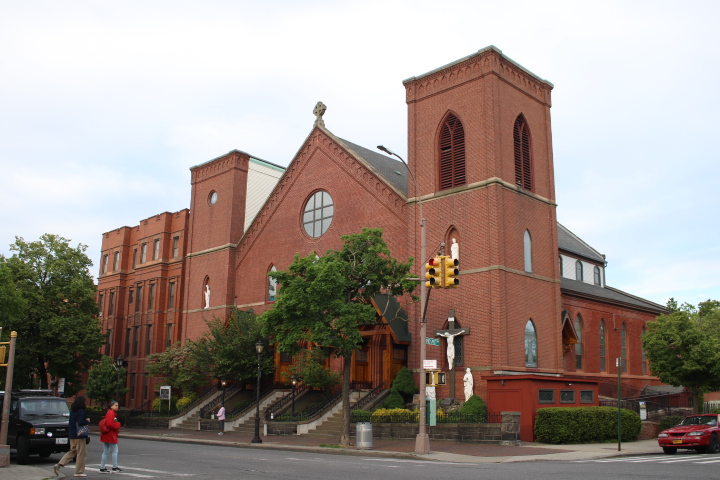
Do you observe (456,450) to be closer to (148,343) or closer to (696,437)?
(696,437)

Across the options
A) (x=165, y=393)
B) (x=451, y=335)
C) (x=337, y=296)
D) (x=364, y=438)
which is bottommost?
(x=364, y=438)

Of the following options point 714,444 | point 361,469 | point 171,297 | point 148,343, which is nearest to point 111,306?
point 148,343

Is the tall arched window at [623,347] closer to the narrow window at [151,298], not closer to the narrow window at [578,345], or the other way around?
the narrow window at [578,345]

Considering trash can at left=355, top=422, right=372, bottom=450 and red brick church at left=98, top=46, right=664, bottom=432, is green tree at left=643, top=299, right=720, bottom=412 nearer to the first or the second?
red brick church at left=98, top=46, right=664, bottom=432

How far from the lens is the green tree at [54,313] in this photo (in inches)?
1741

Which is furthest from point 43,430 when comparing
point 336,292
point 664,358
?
point 664,358

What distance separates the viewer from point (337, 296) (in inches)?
1068

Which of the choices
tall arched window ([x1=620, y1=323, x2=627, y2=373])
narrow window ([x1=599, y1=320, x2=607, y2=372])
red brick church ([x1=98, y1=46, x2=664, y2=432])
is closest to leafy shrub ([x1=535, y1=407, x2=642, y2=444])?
red brick church ([x1=98, y1=46, x2=664, y2=432])

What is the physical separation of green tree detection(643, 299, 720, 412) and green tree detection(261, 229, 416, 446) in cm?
1441

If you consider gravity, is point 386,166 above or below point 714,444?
above

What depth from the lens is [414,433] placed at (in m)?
27.5

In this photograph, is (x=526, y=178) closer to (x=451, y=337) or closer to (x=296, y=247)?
(x=451, y=337)

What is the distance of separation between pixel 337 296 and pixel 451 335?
22.0 feet

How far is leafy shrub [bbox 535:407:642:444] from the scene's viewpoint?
86.4 feet
